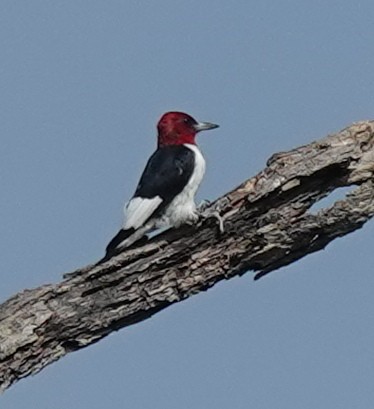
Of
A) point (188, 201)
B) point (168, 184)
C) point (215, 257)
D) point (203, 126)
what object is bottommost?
point (215, 257)

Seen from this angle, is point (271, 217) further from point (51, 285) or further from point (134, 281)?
point (51, 285)

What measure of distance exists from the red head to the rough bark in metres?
2.54

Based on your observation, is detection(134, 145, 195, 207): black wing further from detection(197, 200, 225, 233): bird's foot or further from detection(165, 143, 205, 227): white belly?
detection(197, 200, 225, 233): bird's foot

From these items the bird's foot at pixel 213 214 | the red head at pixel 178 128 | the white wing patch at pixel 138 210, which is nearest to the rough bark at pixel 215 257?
the bird's foot at pixel 213 214

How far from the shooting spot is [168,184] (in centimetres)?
660

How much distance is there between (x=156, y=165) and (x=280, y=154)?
1.98 meters

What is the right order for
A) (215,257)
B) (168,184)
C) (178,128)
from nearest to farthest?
(215,257) → (168,184) → (178,128)

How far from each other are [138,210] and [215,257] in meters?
1.44

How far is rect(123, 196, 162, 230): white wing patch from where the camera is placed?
19.5ft

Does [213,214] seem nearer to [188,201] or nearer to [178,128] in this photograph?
[188,201]

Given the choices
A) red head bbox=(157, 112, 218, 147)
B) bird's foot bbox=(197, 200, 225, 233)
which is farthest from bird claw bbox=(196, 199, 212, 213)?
red head bbox=(157, 112, 218, 147)

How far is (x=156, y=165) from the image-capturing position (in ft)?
22.3

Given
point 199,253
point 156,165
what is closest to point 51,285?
point 199,253

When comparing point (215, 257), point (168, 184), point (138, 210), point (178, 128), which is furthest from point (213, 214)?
point (178, 128)
